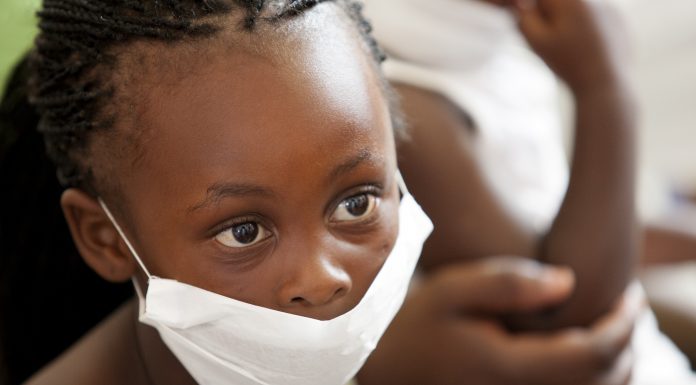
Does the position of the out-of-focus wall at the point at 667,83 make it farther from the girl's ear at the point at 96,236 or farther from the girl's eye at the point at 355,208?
the girl's ear at the point at 96,236

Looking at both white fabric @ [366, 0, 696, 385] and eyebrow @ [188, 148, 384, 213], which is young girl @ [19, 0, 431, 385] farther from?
white fabric @ [366, 0, 696, 385]

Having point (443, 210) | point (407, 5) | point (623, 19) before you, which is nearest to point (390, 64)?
point (407, 5)

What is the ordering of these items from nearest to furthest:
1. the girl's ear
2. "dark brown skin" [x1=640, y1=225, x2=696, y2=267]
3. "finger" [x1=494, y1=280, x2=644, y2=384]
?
the girl's ear, "finger" [x1=494, y1=280, x2=644, y2=384], "dark brown skin" [x1=640, y1=225, x2=696, y2=267]

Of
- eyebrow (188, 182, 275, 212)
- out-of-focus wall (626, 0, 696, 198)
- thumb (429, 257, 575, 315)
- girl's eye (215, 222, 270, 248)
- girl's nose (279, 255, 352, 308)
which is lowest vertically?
out-of-focus wall (626, 0, 696, 198)

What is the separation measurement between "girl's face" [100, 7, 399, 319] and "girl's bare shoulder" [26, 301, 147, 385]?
177mm

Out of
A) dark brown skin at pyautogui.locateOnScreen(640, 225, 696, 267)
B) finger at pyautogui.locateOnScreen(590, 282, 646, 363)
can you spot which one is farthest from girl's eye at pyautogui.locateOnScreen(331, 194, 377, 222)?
dark brown skin at pyautogui.locateOnScreen(640, 225, 696, 267)

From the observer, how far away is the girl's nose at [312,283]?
26.3 inches

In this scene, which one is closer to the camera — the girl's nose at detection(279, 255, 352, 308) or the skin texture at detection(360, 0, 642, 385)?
the girl's nose at detection(279, 255, 352, 308)

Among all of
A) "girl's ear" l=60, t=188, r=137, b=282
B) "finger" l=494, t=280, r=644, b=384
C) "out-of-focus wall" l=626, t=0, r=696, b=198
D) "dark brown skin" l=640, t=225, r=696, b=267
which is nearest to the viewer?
"girl's ear" l=60, t=188, r=137, b=282

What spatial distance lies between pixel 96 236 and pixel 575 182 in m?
0.61

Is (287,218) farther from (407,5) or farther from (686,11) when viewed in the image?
(686,11)

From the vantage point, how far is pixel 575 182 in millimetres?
1049

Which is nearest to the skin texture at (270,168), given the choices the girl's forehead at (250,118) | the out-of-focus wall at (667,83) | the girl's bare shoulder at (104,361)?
the girl's forehead at (250,118)

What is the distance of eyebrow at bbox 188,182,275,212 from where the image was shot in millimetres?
657
